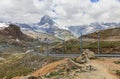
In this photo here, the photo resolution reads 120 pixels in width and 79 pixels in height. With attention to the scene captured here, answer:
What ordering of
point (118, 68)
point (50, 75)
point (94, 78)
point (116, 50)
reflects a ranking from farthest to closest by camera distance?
point (116, 50) < point (118, 68) < point (50, 75) < point (94, 78)

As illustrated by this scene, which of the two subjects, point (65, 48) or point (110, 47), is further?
point (65, 48)

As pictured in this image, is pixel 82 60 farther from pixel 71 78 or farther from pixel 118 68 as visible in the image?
pixel 71 78

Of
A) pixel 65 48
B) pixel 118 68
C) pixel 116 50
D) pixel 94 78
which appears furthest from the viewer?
pixel 65 48

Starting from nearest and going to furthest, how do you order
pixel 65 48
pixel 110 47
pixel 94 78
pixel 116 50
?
pixel 94 78 → pixel 116 50 → pixel 110 47 → pixel 65 48

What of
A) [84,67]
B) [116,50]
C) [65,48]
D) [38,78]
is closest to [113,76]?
[84,67]

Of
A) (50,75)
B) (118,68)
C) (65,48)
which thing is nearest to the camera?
(50,75)

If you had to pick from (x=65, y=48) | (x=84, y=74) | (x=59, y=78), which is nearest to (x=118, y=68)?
(x=84, y=74)

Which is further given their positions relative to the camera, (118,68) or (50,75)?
A: (118,68)

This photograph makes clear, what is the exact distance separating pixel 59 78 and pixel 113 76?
31.6 feet

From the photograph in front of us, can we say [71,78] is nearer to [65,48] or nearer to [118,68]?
[118,68]

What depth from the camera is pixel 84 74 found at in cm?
4672

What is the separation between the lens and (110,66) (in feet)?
185

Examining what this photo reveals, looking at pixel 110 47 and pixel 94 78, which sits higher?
pixel 110 47

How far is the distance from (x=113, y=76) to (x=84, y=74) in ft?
18.3
